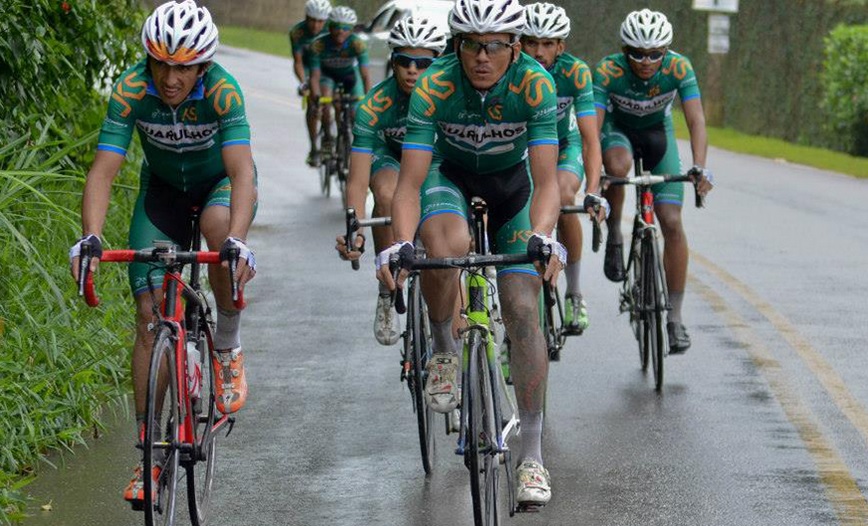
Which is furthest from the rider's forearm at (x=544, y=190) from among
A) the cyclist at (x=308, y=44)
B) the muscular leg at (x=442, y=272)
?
the cyclist at (x=308, y=44)

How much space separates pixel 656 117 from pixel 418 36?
85.6 inches

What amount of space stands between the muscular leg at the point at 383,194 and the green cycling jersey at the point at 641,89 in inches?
72.8

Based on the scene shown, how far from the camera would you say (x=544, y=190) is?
23.7ft

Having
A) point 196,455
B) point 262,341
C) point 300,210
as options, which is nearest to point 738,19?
point 300,210

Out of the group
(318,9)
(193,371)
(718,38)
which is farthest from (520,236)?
(718,38)

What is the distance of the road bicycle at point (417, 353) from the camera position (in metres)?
8.31

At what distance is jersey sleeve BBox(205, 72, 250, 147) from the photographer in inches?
286

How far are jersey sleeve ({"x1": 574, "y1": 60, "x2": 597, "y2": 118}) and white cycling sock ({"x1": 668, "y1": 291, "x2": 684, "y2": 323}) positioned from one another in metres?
1.36

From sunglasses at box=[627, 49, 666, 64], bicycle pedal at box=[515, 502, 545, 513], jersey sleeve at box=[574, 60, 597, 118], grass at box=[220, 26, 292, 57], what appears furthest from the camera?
grass at box=[220, 26, 292, 57]

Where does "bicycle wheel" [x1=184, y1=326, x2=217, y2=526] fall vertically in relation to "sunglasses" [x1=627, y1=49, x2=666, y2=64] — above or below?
below

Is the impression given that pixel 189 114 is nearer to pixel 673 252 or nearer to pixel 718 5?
pixel 673 252

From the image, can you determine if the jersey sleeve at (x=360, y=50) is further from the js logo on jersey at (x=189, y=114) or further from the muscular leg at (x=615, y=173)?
the js logo on jersey at (x=189, y=114)

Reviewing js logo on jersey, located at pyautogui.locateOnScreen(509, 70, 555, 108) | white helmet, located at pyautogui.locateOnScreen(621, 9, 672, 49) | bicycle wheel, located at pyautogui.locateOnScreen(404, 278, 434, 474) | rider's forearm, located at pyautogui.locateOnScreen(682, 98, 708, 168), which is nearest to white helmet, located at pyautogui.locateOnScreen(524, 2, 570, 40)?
white helmet, located at pyautogui.locateOnScreen(621, 9, 672, 49)

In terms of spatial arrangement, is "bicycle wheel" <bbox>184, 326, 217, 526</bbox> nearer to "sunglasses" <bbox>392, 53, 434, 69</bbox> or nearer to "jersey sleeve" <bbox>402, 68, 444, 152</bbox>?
"jersey sleeve" <bbox>402, 68, 444, 152</bbox>
